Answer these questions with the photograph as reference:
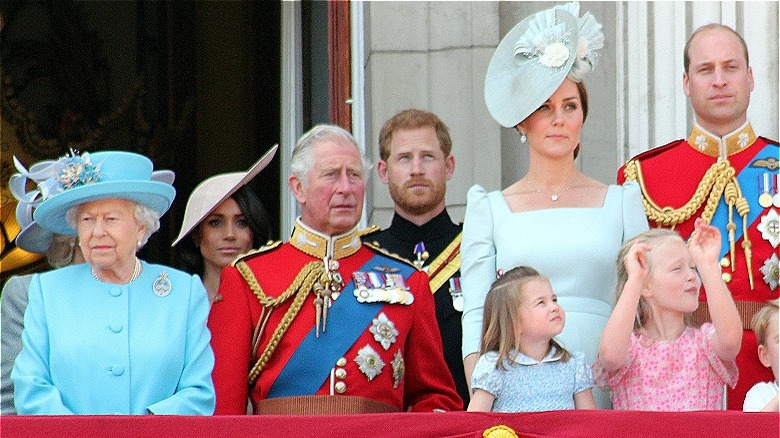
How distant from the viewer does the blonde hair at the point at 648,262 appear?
472cm

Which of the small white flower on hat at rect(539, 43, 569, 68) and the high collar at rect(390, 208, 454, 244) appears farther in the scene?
the high collar at rect(390, 208, 454, 244)

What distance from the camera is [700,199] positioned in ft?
17.1

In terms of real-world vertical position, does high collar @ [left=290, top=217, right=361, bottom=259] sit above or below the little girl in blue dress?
above

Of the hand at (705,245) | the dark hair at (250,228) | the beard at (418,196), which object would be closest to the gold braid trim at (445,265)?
the beard at (418,196)

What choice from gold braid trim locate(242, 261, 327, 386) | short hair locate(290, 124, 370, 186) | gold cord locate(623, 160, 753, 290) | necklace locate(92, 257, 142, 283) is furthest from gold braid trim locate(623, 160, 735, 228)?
necklace locate(92, 257, 142, 283)

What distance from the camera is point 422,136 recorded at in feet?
18.9

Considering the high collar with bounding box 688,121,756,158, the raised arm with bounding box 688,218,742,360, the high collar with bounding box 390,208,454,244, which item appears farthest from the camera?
the high collar with bounding box 390,208,454,244

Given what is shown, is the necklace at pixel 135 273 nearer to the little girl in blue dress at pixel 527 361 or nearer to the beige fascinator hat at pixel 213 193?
the beige fascinator hat at pixel 213 193

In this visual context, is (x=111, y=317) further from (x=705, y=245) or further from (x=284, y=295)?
(x=705, y=245)

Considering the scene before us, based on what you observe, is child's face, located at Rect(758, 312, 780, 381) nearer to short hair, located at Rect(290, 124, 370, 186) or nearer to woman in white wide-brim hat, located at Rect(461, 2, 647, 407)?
woman in white wide-brim hat, located at Rect(461, 2, 647, 407)

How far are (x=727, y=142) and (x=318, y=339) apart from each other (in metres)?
1.30

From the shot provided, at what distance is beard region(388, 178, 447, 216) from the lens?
571 centimetres

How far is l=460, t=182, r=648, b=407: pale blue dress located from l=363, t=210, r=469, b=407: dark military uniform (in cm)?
52

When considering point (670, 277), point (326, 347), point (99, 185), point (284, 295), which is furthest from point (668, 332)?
point (99, 185)
